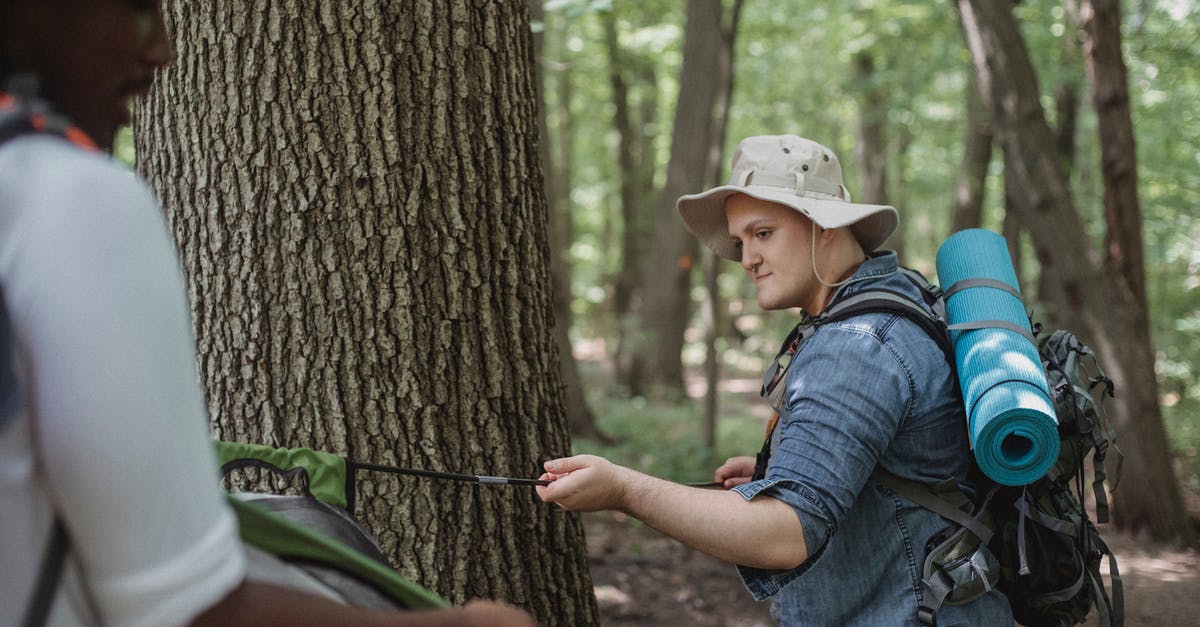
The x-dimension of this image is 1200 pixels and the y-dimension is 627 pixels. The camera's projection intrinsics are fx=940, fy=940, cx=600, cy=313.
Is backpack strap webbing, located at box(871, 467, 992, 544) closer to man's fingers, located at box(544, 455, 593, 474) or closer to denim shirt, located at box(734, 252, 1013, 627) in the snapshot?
denim shirt, located at box(734, 252, 1013, 627)

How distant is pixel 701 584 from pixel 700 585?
0.06 feet

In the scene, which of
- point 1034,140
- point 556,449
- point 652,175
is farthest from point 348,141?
point 652,175

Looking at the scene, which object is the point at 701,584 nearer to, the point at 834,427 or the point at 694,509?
the point at 694,509

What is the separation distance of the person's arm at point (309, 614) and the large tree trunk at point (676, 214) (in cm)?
1053

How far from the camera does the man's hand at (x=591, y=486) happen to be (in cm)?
222

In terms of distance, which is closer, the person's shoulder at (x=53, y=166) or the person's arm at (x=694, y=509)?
the person's shoulder at (x=53, y=166)

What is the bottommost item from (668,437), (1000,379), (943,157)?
(668,437)

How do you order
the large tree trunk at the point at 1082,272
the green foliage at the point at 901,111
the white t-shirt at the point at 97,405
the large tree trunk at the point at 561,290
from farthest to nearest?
the green foliage at the point at 901,111 → the large tree trunk at the point at 1082,272 → the large tree trunk at the point at 561,290 → the white t-shirt at the point at 97,405

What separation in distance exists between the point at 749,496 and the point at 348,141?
55.0 inches

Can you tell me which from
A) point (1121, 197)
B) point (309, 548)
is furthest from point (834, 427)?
point (1121, 197)

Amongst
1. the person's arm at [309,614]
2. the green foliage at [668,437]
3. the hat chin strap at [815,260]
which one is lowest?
the green foliage at [668,437]

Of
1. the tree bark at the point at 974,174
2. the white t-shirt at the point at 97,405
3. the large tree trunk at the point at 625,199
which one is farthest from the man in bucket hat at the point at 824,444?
the large tree trunk at the point at 625,199

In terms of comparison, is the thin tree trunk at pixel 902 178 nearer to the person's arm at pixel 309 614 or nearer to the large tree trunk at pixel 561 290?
the large tree trunk at pixel 561 290

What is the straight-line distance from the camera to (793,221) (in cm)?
246
